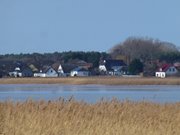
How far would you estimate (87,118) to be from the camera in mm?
13203

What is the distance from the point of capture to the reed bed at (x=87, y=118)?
39.5ft

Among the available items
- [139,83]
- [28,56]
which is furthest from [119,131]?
[28,56]

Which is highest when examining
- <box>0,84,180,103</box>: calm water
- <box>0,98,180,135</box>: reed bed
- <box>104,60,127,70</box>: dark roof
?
<box>104,60,127,70</box>: dark roof

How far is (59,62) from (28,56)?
19441 millimetres

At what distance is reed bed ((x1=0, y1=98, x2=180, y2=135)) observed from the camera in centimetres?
1203

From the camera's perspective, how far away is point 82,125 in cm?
1232

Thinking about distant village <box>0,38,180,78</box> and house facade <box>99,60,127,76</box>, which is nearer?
distant village <box>0,38,180,78</box>

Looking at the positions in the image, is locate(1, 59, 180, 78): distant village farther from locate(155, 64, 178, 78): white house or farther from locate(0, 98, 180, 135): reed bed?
locate(0, 98, 180, 135): reed bed

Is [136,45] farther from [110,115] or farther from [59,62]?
[110,115]

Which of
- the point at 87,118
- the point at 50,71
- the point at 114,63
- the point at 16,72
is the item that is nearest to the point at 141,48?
the point at 114,63

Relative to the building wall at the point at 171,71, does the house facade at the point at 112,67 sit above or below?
above

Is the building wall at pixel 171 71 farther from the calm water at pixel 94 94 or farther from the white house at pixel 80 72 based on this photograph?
the calm water at pixel 94 94

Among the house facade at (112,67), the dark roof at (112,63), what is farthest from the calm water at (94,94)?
the dark roof at (112,63)

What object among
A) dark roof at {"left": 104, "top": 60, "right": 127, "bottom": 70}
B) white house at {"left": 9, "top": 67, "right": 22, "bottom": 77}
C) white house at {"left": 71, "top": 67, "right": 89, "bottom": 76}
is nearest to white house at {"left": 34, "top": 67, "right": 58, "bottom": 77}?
white house at {"left": 9, "top": 67, "right": 22, "bottom": 77}
